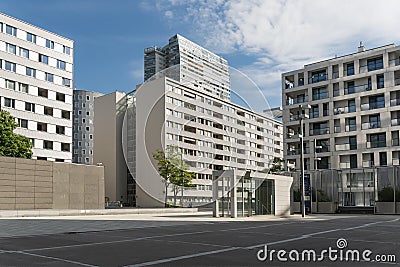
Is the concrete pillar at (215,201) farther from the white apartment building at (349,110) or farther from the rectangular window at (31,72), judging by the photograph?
the rectangular window at (31,72)

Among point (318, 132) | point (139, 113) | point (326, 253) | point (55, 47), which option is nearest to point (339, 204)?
point (318, 132)

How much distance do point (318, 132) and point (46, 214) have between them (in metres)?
47.3

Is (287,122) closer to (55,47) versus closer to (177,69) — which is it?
(55,47)

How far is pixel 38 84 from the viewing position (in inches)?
2825

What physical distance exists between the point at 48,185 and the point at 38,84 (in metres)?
29.8

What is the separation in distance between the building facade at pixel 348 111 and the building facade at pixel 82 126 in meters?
66.6

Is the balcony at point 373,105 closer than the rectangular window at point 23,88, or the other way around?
the balcony at point 373,105

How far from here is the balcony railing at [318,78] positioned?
71500mm

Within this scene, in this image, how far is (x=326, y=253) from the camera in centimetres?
1136

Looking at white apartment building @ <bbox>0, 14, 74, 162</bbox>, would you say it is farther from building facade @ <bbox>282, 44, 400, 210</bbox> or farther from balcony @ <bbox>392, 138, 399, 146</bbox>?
balcony @ <bbox>392, 138, 399, 146</bbox>

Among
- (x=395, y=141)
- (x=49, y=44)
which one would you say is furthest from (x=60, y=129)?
(x=395, y=141)

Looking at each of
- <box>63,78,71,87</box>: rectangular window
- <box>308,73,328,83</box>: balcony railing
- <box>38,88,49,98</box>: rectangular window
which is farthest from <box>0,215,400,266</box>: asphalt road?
<box>63,78,71,87</box>: rectangular window

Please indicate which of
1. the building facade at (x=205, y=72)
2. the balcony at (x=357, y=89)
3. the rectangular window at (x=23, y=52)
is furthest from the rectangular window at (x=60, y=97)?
the building facade at (x=205, y=72)

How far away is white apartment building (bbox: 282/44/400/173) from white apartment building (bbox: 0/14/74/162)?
3599 centimetres
